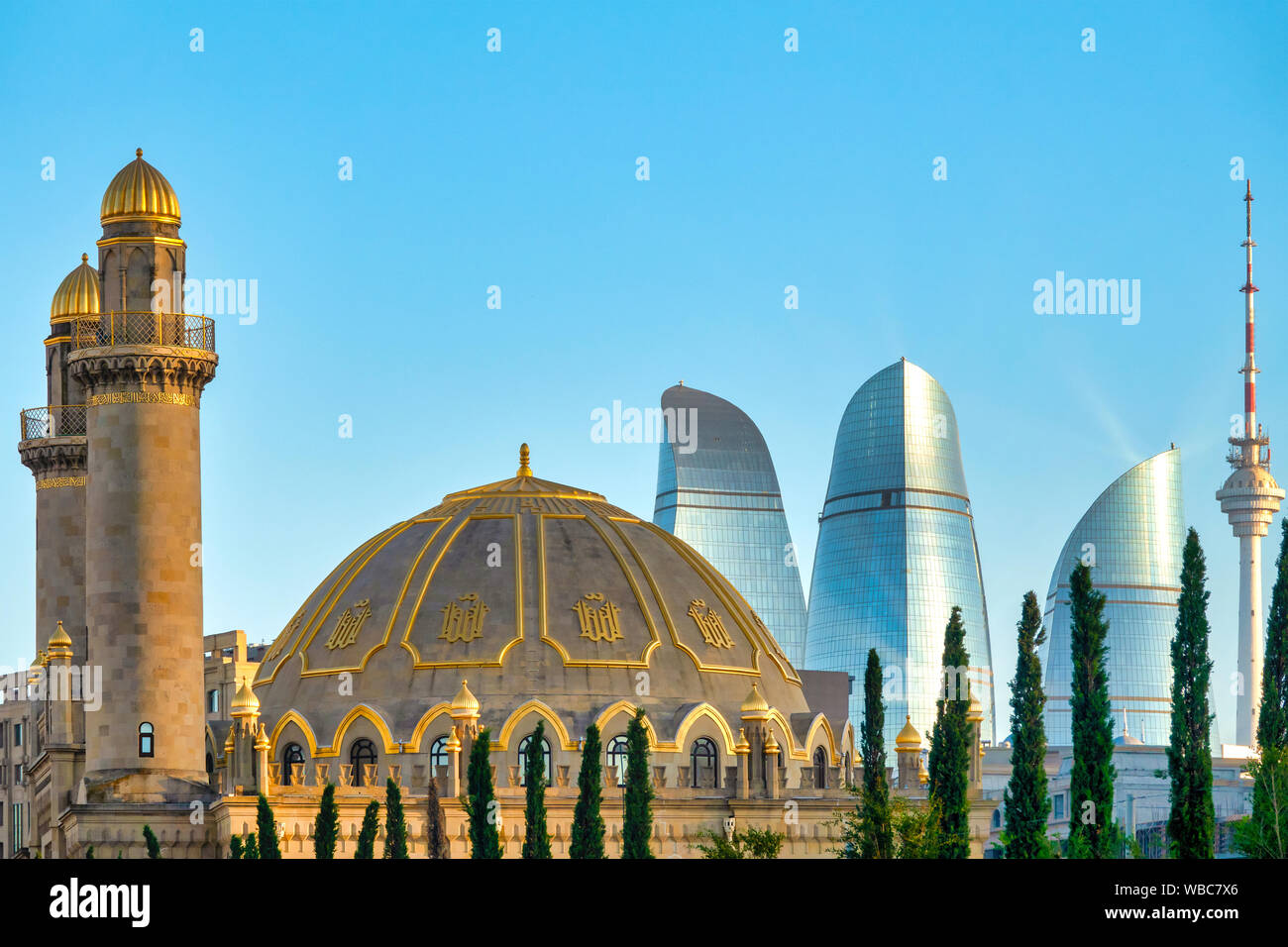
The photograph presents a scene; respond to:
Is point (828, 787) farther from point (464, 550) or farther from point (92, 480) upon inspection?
point (92, 480)

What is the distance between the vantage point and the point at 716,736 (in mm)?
79938

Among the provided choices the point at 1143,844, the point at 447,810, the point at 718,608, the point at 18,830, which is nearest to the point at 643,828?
the point at 447,810

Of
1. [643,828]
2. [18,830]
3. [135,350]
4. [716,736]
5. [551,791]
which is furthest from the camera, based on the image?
[18,830]

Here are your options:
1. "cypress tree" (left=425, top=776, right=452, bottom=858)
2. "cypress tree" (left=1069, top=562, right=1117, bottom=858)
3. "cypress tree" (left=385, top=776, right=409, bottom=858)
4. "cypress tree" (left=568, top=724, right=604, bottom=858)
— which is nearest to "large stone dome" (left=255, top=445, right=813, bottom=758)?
"cypress tree" (left=425, top=776, right=452, bottom=858)

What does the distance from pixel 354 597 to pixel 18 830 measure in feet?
126

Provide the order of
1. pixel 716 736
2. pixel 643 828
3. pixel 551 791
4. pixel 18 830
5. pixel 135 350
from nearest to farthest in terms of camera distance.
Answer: pixel 643 828 < pixel 135 350 < pixel 551 791 < pixel 716 736 < pixel 18 830

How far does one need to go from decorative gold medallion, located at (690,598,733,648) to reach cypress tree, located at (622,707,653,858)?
16.5m

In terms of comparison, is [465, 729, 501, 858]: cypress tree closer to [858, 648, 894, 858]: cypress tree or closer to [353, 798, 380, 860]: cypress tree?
[353, 798, 380, 860]: cypress tree

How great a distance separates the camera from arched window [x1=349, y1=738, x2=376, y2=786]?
7744 centimetres

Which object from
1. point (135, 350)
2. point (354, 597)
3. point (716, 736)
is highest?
point (135, 350)

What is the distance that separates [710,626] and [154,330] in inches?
957

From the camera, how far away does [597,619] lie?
81000 mm

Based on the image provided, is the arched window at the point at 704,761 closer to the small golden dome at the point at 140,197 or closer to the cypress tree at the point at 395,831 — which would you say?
the cypress tree at the point at 395,831

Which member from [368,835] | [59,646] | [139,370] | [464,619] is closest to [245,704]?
[59,646]
